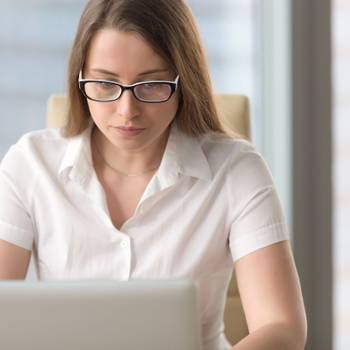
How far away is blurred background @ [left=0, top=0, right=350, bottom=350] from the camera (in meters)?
2.61

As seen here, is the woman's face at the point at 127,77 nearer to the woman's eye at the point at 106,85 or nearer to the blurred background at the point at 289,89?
the woman's eye at the point at 106,85

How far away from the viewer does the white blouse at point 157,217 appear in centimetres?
158

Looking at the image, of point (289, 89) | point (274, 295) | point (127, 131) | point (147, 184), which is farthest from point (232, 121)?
point (289, 89)

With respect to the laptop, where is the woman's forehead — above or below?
above

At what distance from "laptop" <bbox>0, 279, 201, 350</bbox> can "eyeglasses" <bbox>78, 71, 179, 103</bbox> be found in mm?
692

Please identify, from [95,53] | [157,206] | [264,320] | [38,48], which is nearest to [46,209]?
[157,206]

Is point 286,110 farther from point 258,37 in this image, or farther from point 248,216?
point 248,216

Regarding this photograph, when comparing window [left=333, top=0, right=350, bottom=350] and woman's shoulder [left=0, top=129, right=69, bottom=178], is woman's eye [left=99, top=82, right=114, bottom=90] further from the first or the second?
window [left=333, top=0, right=350, bottom=350]

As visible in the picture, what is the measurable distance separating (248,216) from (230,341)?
1.23 feet

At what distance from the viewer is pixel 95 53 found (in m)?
1.51

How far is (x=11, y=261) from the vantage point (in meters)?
1.60

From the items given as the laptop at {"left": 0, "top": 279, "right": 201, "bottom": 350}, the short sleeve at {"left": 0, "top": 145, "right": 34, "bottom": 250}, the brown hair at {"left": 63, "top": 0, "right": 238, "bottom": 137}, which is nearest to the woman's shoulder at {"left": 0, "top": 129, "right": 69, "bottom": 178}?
the short sleeve at {"left": 0, "top": 145, "right": 34, "bottom": 250}

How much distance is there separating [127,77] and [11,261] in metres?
0.43

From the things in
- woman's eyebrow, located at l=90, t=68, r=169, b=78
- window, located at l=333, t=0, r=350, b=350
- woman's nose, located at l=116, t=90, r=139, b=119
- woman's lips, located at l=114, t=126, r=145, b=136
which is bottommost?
window, located at l=333, t=0, r=350, b=350
